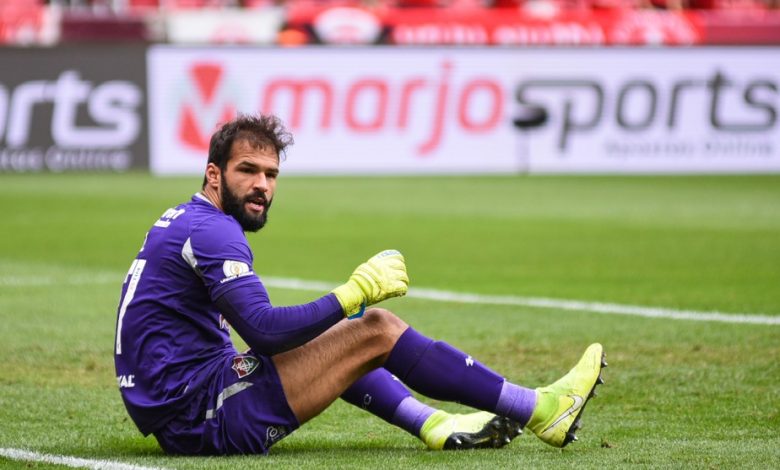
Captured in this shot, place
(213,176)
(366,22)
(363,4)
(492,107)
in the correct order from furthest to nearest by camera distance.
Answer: (363,4) → (366,22) → (492,107) → (213,176)

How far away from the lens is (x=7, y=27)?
102 ft

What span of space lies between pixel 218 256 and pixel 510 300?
20.6ft

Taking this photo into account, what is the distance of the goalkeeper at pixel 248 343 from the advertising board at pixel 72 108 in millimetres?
19430

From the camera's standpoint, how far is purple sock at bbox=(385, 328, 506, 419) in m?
6.04

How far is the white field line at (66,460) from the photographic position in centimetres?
577

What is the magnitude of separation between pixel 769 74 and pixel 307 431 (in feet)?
69.2

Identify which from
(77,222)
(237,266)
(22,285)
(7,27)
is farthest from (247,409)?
(7,27)

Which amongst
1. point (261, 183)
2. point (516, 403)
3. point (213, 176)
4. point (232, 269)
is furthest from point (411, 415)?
point (213, 176)

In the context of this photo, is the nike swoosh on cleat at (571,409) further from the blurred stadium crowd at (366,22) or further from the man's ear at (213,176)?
the blurred stadium crowd at (366,22)

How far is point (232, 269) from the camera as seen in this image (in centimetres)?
585

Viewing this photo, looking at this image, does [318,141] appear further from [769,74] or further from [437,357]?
[437,357]

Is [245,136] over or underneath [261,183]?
over

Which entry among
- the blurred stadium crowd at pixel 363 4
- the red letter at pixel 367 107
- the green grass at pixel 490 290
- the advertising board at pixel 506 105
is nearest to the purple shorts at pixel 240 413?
the green grass at pixel 490 290

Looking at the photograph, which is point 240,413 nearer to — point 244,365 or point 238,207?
point 244,365
